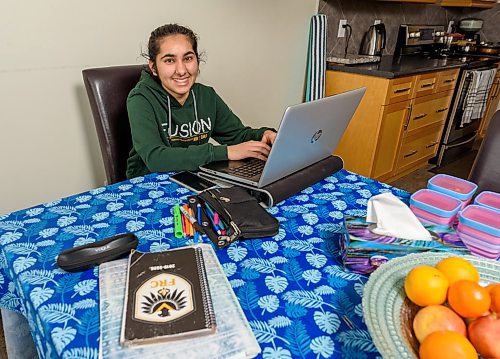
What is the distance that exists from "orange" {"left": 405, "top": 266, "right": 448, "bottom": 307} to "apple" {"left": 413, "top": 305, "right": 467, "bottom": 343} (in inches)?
0.6

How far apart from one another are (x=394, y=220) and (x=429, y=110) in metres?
2.67

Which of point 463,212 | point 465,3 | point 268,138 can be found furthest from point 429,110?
point 463,212

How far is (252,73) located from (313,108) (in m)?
1.68

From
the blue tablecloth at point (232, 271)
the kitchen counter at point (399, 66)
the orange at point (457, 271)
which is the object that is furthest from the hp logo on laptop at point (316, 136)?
the kitchen counter at point (399, 66)

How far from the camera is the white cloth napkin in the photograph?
0.76 meters

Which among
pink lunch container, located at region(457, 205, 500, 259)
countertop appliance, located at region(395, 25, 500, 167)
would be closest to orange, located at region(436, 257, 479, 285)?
pink lunch container, located at region(457, 205, 500, 259)

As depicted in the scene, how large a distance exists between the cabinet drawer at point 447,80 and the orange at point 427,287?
2888mm

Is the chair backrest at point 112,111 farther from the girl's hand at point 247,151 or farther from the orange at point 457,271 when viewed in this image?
the orange at point 457,271

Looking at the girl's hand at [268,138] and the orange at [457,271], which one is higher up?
the orange at [457,271]

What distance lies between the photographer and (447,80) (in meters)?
3.11

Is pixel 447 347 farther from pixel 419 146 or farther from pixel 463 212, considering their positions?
pixel 419 146

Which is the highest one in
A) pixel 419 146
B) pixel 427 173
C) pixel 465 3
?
pixel 465 3

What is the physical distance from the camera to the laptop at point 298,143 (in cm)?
88

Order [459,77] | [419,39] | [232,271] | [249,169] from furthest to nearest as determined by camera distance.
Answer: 1. [419,39]
2. [459,77]
3. [249,169]
4. [232,271]
